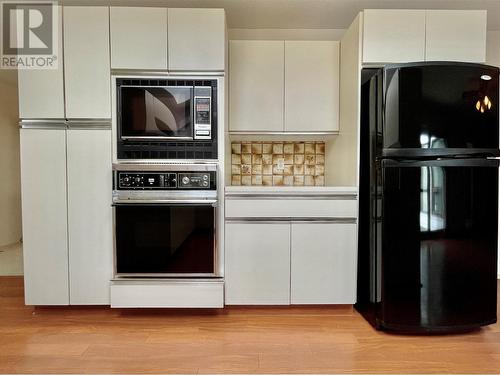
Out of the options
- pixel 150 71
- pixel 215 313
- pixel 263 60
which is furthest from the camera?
pixel 263 60

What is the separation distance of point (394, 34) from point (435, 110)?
0.63 metres

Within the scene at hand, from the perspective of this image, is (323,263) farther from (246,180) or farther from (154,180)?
(154,180)

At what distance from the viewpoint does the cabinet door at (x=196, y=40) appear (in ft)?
A: 6.50

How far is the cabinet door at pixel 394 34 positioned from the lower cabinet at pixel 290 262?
44.5 inches

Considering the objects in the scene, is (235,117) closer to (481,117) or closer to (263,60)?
(263,60)

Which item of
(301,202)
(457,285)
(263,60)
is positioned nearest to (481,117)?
(457,285)

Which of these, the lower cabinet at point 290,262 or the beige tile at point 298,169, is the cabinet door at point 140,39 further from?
the beige tile at point 298,169

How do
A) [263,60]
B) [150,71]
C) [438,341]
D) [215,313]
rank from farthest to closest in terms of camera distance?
[263,60] < [215,313] < [150,71] < [438,341]

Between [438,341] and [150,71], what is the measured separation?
93.7 inches

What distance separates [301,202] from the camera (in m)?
2.06

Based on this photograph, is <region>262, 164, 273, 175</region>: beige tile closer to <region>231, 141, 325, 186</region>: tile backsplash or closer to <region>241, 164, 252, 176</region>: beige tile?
<region>231, 141, 325, 186</region>: tile backsplash

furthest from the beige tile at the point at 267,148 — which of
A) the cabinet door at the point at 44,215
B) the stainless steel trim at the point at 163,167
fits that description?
the cabinet door at the point at 44,215

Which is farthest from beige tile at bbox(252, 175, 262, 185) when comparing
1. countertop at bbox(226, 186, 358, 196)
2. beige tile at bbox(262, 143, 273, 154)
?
countertop at bbox(226, 186, 358, 196)

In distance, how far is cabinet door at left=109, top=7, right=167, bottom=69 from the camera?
197cm
